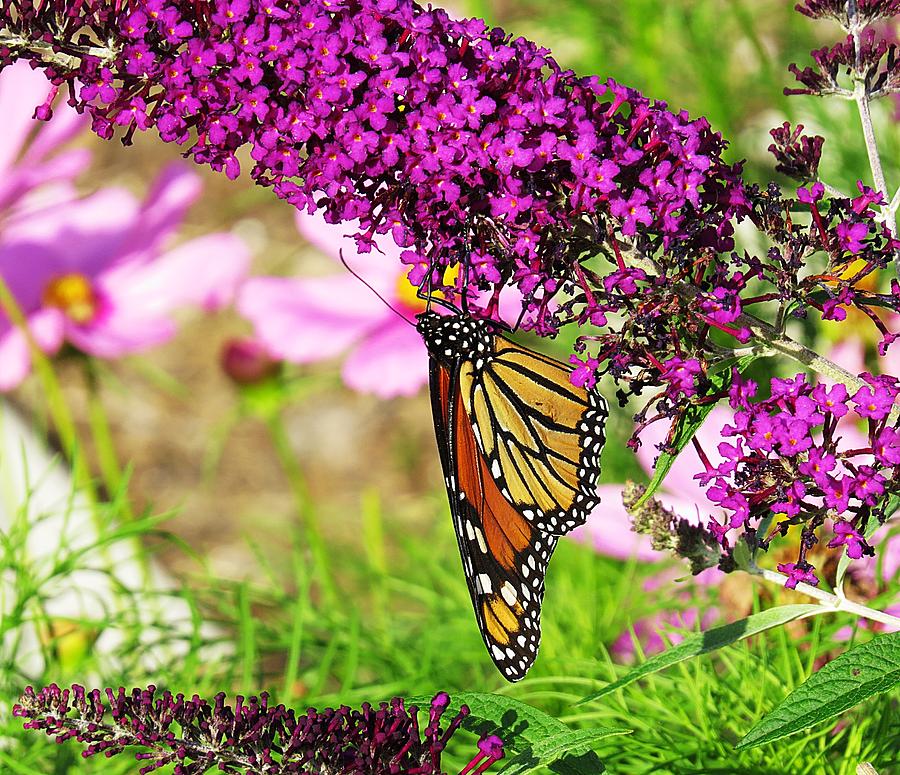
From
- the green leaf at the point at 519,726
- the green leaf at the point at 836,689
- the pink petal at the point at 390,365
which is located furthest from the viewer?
the pink petal at the point at 390,365

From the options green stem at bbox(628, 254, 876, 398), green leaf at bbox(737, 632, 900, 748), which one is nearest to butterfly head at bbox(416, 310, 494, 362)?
green stem at bbox(628, 254, 876, 398)

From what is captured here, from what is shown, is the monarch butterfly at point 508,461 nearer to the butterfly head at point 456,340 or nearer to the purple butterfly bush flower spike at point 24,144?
the butterfly head at point 456,340

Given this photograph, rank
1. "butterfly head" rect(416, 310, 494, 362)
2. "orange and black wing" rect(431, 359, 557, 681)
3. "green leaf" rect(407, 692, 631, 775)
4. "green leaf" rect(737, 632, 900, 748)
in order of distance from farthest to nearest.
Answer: "butterfly head" rect(416, 310, 494, 362)
"orange and black wing" rect(431, 359, 557, 681)
"green leaf" rect(407, 692, 631, 775)
"green leaf" rect(737, 632, 900, 748)

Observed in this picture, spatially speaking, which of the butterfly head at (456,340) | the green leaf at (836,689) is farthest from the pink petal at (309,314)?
the green leaf at (836,689)

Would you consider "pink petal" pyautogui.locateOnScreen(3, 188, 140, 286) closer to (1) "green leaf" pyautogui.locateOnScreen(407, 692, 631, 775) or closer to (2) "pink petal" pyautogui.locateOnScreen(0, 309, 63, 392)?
(2) "pink petal" pyautogui.locateOnScreen(0, 309, 63, 392)

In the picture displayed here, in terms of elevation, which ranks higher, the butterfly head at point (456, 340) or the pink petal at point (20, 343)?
the pink petal at point (20, 343)

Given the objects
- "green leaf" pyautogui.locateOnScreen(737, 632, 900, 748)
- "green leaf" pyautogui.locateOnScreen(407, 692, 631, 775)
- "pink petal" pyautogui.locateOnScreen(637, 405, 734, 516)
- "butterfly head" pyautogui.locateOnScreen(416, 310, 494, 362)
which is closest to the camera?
"green leaf" pyautogui.locateOnScreen(737, 632, 900, 748)
